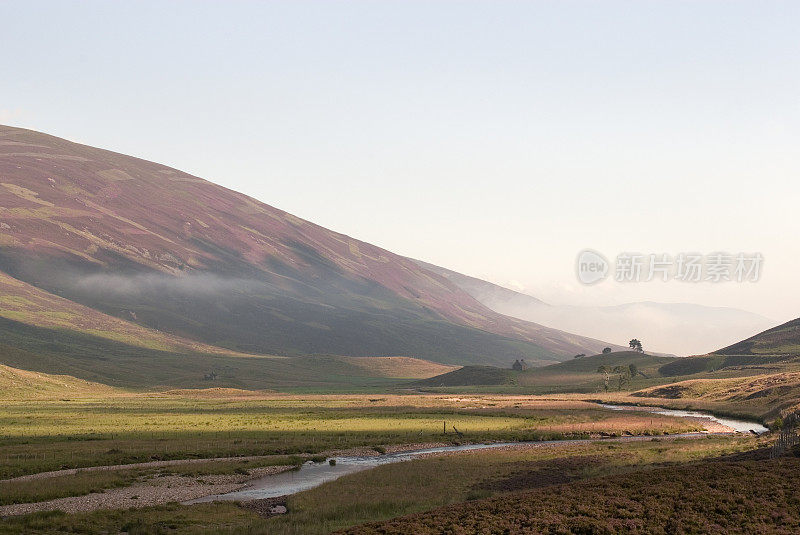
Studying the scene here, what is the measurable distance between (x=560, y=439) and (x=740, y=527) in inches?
1959

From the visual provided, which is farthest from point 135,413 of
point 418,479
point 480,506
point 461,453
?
point 480,506

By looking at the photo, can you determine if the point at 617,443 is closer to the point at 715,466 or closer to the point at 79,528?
the point at 715,466

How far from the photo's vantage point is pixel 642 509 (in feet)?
111

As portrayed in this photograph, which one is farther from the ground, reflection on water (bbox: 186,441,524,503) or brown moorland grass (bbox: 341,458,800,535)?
brown moorland grass (bbox: 341,458,800,535)

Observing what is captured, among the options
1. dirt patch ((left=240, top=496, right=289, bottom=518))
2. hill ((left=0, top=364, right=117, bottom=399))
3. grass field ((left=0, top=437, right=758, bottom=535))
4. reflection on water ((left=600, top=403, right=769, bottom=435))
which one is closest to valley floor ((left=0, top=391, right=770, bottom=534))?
grass field ((left=0, top=437, right=758, bottom=535))

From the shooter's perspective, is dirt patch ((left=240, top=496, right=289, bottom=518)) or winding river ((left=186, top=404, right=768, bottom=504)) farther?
winding river ((left=186, top=404, right=768, bottom=504))

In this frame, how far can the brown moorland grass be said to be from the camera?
104 feet

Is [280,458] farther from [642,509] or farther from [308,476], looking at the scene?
[642,509]

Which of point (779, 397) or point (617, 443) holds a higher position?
point (779, 397)

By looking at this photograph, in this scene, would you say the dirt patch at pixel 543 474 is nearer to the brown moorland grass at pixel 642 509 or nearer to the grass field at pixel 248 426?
the brown moorland grass at pixel 642 509

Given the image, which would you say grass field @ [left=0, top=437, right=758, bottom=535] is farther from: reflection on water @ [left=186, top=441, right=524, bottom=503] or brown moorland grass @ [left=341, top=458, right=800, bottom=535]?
brown moorland grass @ [left=341, top=458, right=800, bottom=535]

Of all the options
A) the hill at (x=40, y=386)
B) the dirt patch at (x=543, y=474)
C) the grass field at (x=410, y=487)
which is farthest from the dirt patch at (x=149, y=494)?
the hill at (x=40, y=386)

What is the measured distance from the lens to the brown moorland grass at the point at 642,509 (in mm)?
31797

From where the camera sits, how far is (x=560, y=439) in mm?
80500
